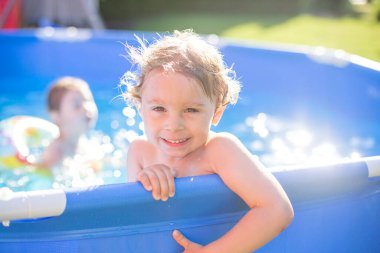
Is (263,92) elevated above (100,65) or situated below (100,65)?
below

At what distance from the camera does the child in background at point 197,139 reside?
1.54 metres

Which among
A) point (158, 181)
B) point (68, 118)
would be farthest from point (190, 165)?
point (68, 118)

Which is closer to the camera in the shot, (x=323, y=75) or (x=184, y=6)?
(x=323, y=75)

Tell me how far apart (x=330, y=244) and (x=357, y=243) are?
0.14 meters

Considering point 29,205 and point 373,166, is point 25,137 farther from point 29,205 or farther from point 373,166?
point 373,166

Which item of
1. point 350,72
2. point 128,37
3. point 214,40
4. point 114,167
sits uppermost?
point 128,37

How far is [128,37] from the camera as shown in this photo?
5.18 m

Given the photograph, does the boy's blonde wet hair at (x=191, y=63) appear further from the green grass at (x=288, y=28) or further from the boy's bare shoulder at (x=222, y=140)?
the green grass at (x=288, y=28)

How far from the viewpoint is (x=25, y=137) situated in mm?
3734

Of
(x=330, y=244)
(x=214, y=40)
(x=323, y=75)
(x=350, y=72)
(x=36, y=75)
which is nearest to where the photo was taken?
(x=330, y=244)

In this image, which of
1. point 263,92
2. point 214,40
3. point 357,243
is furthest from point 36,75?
point 357,243

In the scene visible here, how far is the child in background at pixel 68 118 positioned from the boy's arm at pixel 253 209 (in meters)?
2.05

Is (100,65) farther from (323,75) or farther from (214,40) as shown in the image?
(323,75)

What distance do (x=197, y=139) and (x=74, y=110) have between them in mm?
1941
